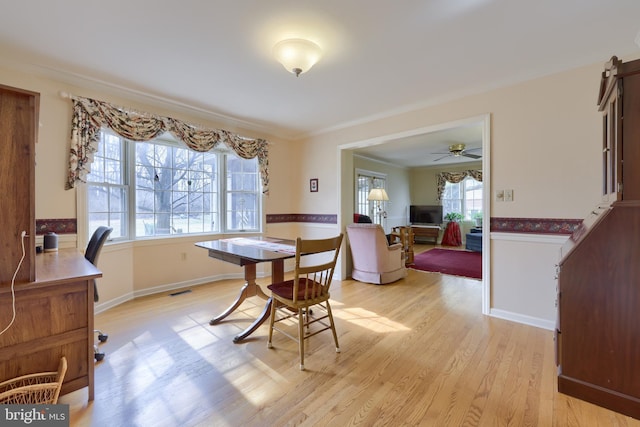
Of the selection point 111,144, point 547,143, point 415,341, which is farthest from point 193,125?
point 547,143

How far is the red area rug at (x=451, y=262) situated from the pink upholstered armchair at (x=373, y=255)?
1145 millimetres

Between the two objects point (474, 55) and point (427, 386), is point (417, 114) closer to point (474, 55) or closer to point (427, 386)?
point (474, 55)

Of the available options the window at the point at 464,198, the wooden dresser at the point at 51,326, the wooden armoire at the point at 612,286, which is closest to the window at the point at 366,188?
the window at the point at 464,198

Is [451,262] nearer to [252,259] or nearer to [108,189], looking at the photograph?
[252,259]

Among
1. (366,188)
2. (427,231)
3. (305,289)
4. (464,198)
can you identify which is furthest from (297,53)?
(464,198)

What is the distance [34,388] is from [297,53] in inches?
101

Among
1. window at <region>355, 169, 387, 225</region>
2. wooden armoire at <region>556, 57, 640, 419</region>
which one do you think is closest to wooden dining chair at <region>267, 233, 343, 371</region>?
wooden armoire at <region>556, 57, 640, 419</region>

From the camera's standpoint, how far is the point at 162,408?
1.59m

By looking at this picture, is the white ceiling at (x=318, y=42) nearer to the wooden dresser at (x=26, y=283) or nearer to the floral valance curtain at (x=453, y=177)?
the wooden dresser at (x=26, y=283)

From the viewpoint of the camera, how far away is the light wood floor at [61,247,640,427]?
153 cm

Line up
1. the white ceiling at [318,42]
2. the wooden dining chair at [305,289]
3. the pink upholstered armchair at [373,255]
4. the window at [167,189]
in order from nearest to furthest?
the white ceiling at [318,42]
the wooden dining chair at [305,289]
the window at [167,189]
the pink upholstered armchair at [373,255]

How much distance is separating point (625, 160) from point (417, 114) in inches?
87.7

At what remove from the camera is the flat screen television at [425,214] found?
821cm

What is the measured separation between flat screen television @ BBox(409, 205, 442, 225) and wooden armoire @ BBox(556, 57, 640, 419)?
6697 mm
